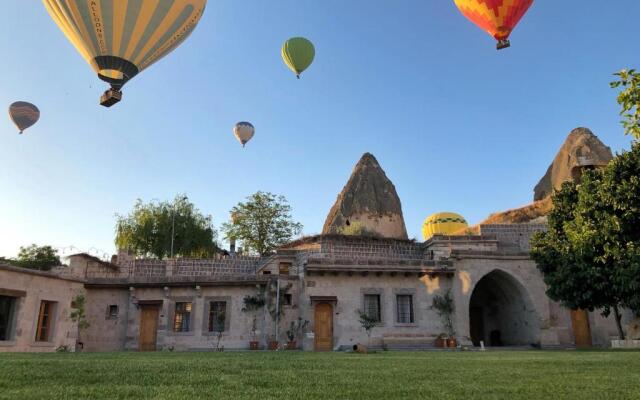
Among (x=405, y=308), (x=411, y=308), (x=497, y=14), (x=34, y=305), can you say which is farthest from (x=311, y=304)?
(x=497, y=14)

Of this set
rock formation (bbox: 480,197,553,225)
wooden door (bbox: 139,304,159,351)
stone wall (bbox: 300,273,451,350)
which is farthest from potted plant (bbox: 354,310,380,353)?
rock formation (bbox: 480,197,553,225)

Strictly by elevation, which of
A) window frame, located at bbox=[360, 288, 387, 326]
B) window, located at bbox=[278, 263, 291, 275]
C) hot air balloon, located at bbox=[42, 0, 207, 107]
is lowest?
window frame, located at bbox=[360, 288, 387, 326]

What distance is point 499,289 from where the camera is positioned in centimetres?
2564

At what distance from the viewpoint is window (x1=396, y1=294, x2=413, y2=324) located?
23.4m

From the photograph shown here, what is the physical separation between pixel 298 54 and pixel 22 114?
55.0 ft

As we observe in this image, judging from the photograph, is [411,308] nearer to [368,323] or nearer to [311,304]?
[368,323]

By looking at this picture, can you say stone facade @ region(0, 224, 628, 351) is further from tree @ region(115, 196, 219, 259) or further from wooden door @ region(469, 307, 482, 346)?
tree @ region(115, 196, 219, 259)

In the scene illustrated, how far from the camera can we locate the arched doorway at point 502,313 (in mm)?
23625

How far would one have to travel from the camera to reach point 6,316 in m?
19.2

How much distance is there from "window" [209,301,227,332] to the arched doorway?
13412 mm

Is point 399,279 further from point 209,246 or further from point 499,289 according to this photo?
point 209,246

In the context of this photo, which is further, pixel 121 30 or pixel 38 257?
pixel 38 257

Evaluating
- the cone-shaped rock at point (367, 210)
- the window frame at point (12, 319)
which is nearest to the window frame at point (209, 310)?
the window frame at point (12, 319)

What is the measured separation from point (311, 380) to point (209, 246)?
107 ft
